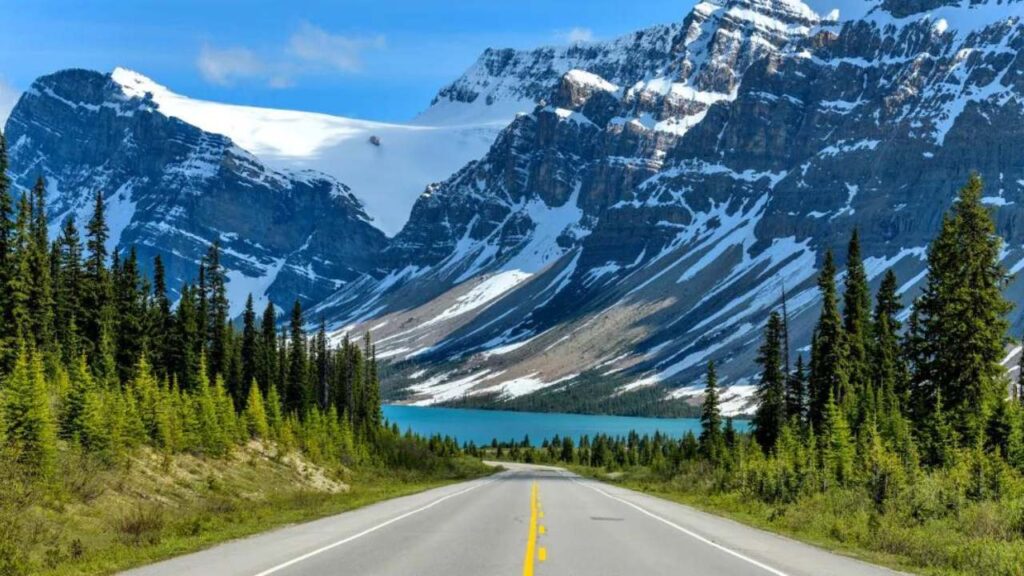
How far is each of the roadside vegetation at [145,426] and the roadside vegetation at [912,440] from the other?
17.0m

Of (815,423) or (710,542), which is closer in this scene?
(710,542)

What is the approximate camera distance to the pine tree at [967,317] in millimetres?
43750

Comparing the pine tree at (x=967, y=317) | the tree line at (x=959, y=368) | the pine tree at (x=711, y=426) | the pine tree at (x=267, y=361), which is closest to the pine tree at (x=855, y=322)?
the tree line at (x=959, y=368)

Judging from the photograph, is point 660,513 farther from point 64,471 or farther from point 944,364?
point 64,471

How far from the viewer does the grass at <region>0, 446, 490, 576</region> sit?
23094 mm

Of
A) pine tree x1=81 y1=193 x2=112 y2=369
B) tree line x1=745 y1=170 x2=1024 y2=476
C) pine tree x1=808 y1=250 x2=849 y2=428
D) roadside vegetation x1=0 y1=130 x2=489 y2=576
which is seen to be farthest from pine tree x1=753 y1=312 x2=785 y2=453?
pine tree x1=81 y1=193 x2=112 y2=369

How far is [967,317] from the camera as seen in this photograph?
144 ft

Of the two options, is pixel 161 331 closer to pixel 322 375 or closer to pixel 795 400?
pixel 322 375

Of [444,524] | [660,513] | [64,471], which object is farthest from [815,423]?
[64,471]

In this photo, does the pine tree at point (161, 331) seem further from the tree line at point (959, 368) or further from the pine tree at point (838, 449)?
the tree line at point (959, 368)

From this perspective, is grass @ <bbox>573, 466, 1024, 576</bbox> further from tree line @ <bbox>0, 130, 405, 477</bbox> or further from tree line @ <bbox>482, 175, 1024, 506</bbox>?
tree line @ <bbox>0, 130, 405, 477</bbox>

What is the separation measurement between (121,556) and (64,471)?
14.9 metres

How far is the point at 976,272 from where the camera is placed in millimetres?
44375

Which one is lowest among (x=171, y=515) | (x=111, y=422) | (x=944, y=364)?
(x=171, y=515)
